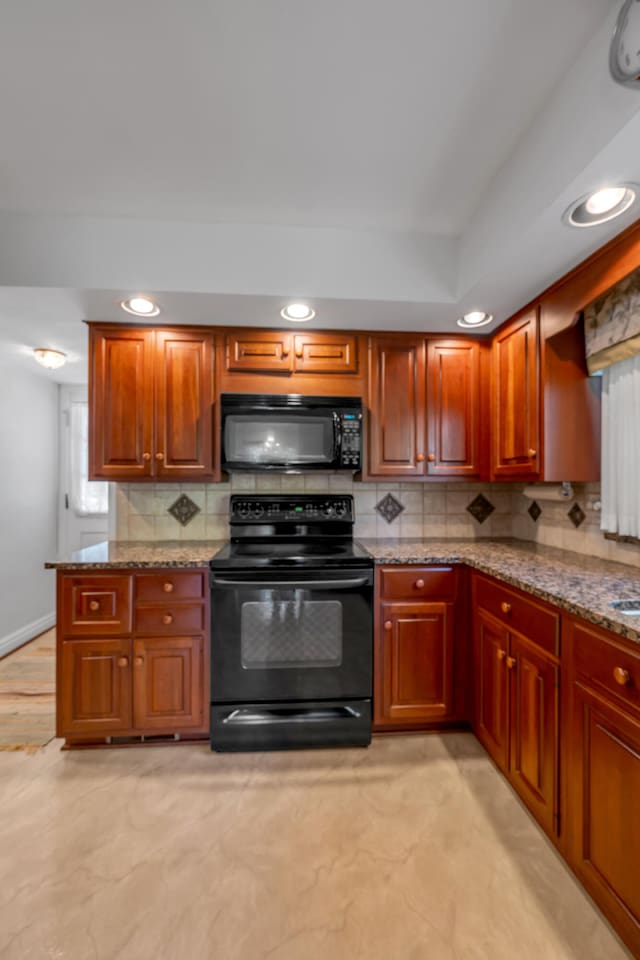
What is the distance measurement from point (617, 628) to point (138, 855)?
1.71 metres

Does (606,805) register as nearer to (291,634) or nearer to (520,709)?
(520,709)

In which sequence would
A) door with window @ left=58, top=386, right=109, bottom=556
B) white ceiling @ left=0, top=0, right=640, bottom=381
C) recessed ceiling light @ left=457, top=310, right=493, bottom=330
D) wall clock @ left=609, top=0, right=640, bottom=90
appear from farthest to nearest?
door with window @ left=58, top=386, right=109, bottom=556 → recessed ceiling light @ left=457, top=310, right=493, bottom=330 → white ceiling @ left=0, top=0, right=640, bottom=381 → wall clock @ left=609, top=0, right=640, bottom=90

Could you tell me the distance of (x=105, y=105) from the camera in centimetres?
143

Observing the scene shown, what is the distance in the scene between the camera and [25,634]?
3496mm

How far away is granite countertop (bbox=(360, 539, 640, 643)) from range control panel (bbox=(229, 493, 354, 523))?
0.90 ft

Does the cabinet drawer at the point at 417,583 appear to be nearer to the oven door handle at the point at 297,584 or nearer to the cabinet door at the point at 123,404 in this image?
the oven door handle at the point at 297,584

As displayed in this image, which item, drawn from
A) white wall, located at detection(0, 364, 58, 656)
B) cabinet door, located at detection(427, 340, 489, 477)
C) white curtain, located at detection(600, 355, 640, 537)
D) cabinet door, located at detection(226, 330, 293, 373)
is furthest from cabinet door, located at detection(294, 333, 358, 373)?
white wall, located at detection(0, 364, 58, 656)

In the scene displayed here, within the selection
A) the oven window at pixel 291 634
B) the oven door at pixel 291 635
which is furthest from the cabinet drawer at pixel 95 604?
the oven window at pixel 291 634

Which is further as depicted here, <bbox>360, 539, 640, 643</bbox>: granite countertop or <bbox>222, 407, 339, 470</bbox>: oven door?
<bbox>222, 407, 339, 470</bbox>: oven door

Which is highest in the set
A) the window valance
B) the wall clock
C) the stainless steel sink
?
the wall clock

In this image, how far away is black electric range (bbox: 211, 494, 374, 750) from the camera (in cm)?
205

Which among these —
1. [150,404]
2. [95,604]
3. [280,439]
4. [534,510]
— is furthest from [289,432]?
[534,510]

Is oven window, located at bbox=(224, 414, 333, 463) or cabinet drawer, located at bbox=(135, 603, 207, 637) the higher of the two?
oven window, located at bbox=(224, 414, 333, 463)

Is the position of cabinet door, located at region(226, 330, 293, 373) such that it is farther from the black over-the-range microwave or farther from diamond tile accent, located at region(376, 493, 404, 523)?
diamond tile accent, located at region(376, 493, 404, 523)
